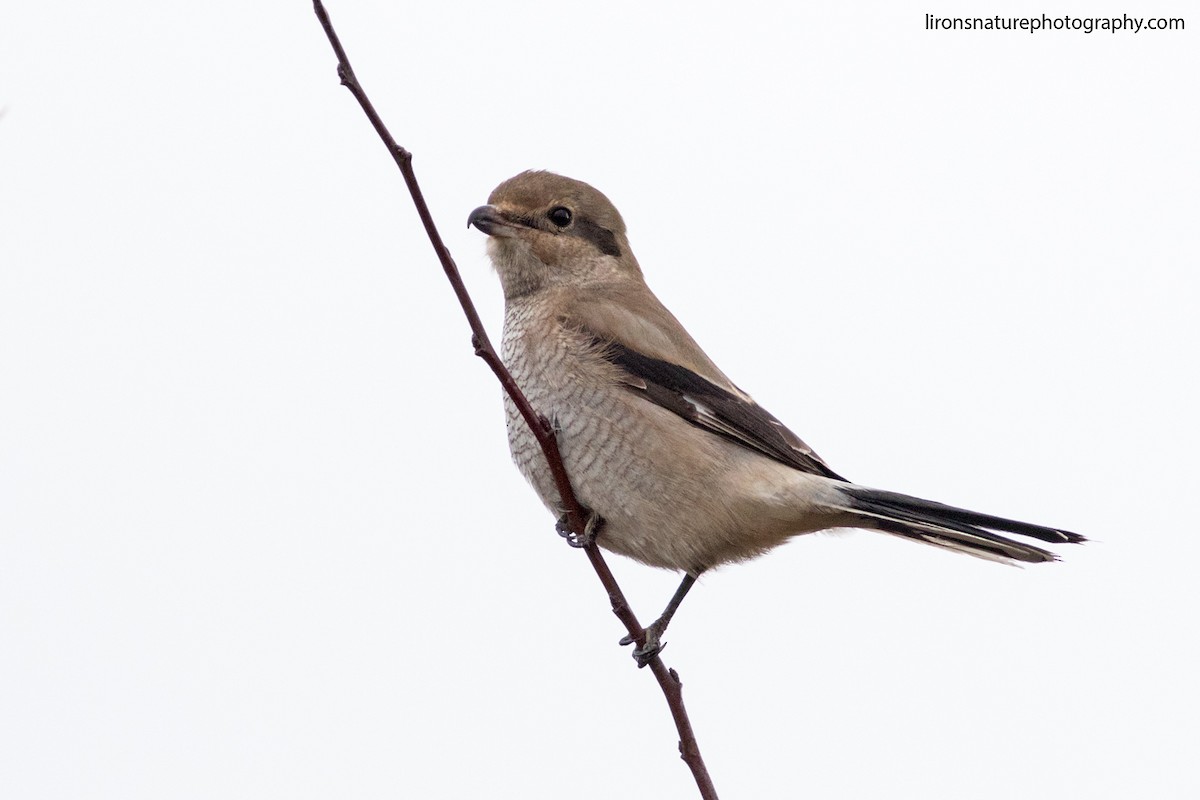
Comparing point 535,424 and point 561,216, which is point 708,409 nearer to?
point 561,216

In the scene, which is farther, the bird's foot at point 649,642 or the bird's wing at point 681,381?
the bird's wing at point 681,381

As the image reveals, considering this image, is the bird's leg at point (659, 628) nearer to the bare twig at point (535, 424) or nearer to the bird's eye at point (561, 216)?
the bare twig at point (535, 424)

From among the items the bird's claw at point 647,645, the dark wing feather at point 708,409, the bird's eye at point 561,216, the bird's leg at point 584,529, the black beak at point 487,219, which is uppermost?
the bird's eye at point 561,216

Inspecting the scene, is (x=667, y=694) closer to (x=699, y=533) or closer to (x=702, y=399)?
(x=699, y=533)

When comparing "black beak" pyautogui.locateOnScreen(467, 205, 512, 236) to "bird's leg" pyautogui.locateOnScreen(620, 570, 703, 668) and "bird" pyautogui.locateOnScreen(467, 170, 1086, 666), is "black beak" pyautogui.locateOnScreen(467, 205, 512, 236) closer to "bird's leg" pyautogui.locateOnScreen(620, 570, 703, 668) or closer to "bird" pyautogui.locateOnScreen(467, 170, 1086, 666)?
"bird" pyautogui.locateOnScreen(467, 170, 1086, 666)

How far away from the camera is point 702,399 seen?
3924 millimetres

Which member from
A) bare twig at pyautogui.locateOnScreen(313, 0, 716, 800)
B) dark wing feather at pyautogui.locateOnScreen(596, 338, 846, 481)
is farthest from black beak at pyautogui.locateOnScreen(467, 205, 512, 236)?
bare twig at pyautogui.locateOnScreen(313, 0, 716, 800)

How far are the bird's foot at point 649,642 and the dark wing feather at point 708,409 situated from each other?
59cm

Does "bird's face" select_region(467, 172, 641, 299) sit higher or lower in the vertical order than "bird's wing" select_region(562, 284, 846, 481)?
higher

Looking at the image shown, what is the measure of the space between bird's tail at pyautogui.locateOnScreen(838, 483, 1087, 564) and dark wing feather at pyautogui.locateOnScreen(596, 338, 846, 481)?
275 mm

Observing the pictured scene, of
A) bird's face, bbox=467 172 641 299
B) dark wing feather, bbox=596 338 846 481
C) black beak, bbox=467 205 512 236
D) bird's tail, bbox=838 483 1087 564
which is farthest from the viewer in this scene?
bird's face, bbox=467 172 641 299

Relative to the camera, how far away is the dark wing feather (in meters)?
3.88

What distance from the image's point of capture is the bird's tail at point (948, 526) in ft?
10.2

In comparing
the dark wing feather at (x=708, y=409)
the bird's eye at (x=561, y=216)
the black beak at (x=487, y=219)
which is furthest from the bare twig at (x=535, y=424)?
the bird's eye at (x=561, y=216)
